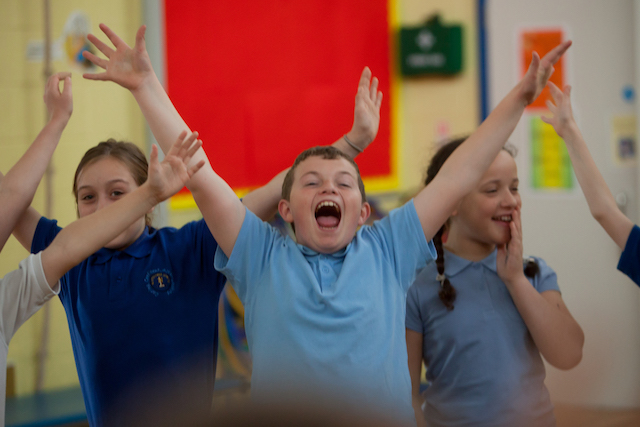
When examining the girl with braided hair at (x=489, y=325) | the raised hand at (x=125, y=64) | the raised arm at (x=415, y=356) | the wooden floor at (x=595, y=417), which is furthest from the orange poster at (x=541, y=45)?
the raised hand at (x=125, y=64)

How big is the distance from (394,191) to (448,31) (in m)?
0.94

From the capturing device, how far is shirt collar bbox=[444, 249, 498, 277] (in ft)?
5.13

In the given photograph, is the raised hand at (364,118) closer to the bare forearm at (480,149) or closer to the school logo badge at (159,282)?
the bare forearm at (480,149)

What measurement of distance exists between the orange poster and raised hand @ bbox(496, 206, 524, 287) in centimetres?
208

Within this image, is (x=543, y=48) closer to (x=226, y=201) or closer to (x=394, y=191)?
(x=394, y=191)

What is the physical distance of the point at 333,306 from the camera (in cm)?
119

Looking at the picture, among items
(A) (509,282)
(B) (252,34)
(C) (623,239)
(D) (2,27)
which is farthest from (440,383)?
(D) (2,27)

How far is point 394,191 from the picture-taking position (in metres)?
3.45

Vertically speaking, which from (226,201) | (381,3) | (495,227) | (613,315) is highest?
(381,3)

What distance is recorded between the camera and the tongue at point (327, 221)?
132 cm

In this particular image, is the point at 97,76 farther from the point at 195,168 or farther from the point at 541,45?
the point at 541,45

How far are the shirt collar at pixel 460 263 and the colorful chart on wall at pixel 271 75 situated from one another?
5.94ft

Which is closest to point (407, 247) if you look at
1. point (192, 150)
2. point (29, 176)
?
point (192, 150)

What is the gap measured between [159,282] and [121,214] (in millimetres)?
248
